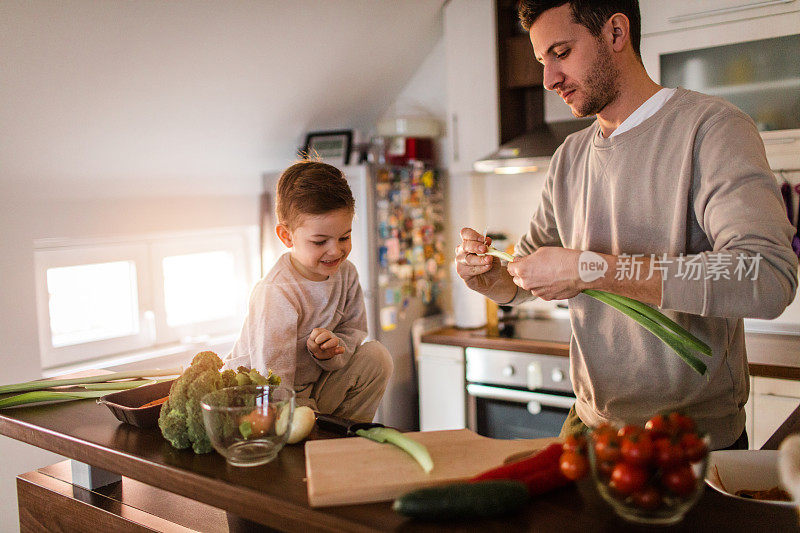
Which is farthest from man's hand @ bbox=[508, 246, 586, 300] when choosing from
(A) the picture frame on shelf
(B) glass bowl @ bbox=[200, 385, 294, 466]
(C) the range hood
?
(A) the picture frame on shelf

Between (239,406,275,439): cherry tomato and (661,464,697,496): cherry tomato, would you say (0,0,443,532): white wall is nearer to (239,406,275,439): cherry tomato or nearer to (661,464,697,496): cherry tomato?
(239,406,275,439): cherry tomato

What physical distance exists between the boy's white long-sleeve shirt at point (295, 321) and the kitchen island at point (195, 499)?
276 mm

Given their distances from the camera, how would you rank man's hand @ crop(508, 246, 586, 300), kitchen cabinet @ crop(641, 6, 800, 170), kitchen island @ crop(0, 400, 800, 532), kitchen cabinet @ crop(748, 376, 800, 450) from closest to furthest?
1. kitchen island @ crop(0, 400, 800, 532)
2. man's hand @ crop(508, 246, 586, 300)
3. kitchen cabinet @ crop(748, 376, 800, 450)
4. kitchen cabinet @ crop(641, 6, 800, 170)

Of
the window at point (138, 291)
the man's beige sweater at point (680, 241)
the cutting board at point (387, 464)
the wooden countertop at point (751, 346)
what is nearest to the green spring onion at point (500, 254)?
the man's beige sweater at point (680, 241)

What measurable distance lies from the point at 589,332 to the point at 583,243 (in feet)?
0.65

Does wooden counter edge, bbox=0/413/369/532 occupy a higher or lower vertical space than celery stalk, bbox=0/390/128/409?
lower

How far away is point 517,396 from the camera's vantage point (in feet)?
9.87

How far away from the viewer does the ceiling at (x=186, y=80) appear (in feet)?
7.52

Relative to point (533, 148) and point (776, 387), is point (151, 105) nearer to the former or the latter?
point (533, 148)

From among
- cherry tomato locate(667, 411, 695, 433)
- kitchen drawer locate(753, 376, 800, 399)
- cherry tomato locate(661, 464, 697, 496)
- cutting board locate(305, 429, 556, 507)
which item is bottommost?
kitchen drawer locate(753, 376, 800, 399)

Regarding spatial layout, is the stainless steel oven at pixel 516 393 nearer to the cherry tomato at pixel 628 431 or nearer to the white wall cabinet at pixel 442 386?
the white wall cabinet at pixel 442 386

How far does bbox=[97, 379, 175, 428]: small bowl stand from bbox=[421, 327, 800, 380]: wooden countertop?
5.55ft

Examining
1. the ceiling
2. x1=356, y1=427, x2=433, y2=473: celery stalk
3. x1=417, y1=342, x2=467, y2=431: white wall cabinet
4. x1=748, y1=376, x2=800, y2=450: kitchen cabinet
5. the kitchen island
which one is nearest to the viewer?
the kitchen island

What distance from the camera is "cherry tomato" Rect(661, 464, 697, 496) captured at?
0.86 m
